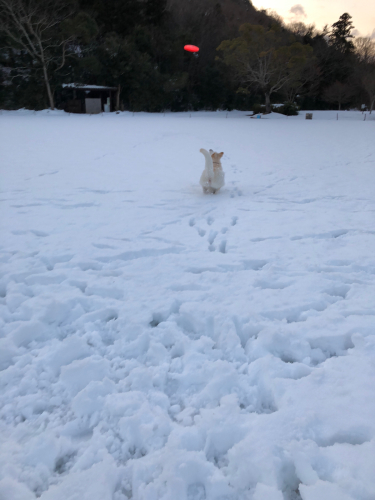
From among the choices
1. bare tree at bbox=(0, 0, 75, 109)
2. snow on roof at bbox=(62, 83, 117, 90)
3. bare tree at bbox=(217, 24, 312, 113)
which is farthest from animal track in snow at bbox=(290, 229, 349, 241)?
bare tree at bbox=(217, 24, 312, 113)

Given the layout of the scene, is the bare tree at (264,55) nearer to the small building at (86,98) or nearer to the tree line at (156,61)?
the tree line at (156,61)

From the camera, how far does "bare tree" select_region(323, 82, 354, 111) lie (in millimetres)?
33562

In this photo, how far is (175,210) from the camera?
5.20 m

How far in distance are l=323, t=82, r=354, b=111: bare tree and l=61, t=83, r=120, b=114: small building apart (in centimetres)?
2224

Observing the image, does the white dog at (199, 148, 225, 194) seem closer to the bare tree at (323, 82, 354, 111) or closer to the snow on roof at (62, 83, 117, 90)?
the snow on roof at (62, 83, 117, 90)

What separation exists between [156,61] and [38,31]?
11.3m

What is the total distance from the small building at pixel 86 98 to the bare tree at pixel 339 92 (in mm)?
22236

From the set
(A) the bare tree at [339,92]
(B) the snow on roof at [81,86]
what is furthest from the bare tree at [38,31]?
(A) the bare tree at [339,92]

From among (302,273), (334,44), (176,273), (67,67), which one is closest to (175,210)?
(176,273)

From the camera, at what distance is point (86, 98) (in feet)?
87.7

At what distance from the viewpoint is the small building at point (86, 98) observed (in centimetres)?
2625

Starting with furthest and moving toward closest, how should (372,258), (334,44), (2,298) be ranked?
(334,44)
(372,258)
(2,298)

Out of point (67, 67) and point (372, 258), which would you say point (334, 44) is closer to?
point (67, 67)

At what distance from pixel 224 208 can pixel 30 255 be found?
297cm
